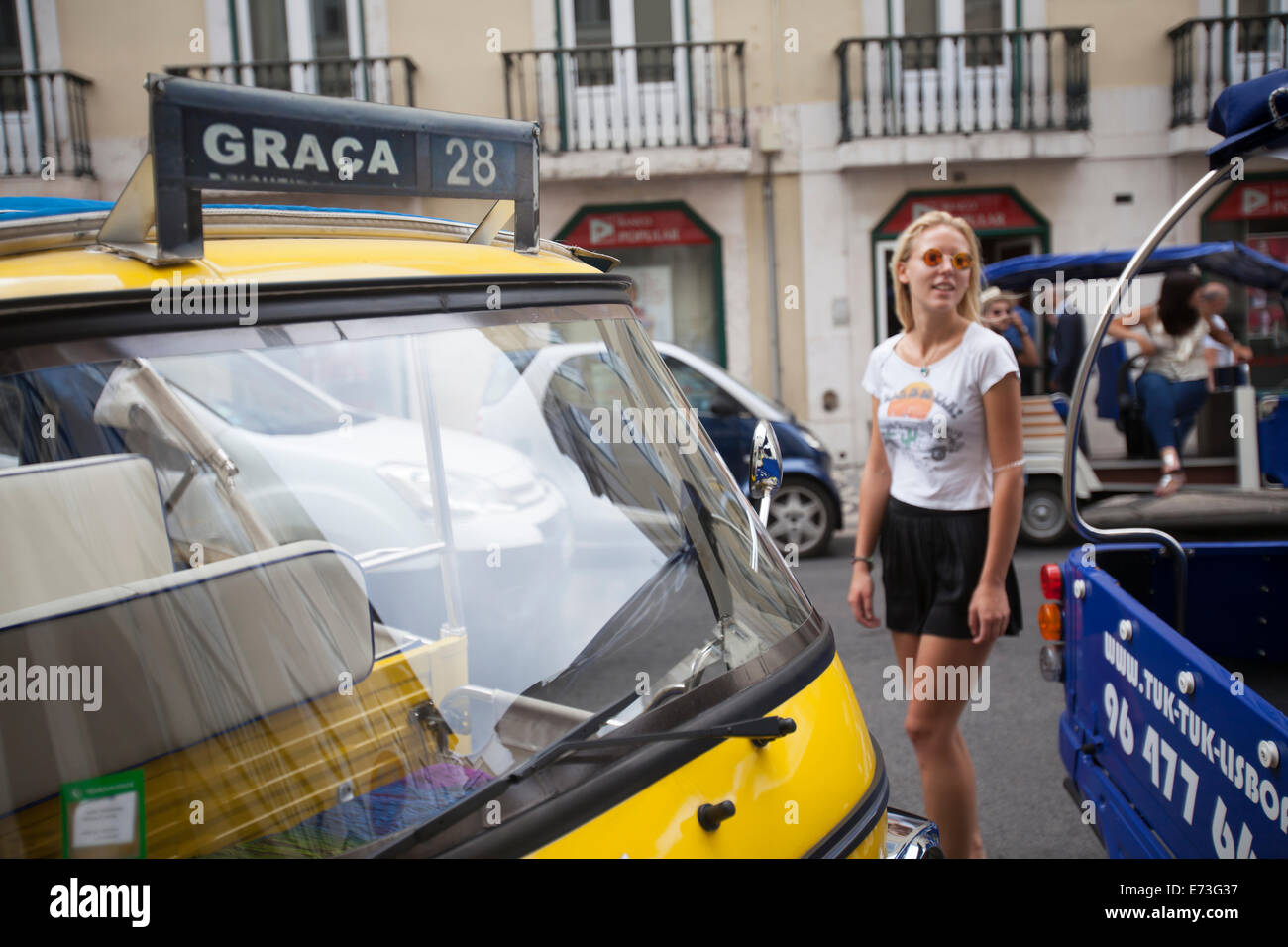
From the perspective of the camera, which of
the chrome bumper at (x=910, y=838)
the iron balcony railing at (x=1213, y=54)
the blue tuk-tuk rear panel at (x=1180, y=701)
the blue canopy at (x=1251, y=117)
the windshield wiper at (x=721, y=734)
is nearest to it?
the windshield wiper at (x=721, y=734)

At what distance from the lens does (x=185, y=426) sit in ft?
7.80

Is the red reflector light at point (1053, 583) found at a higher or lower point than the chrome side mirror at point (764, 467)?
lower

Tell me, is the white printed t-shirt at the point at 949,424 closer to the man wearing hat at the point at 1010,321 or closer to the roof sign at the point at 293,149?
the roof sign at the point at 293,149

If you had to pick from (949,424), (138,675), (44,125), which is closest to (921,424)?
(949,424)

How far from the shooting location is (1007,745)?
179 inches

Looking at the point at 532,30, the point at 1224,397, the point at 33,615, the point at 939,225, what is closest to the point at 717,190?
the point at 532,30

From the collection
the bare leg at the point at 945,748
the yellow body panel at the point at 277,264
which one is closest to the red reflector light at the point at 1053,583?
the bare leg at the point at 945,748

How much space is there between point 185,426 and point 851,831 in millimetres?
1710

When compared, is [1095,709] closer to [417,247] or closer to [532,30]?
[417,247]

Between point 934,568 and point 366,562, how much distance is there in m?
1.63

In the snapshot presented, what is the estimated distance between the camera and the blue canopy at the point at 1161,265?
823 cm

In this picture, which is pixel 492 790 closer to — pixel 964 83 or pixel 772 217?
pixel 772 217

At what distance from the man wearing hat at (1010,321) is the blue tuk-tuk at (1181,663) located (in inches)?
185

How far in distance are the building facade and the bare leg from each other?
12303 mm
